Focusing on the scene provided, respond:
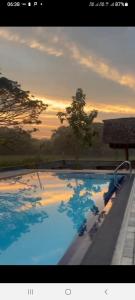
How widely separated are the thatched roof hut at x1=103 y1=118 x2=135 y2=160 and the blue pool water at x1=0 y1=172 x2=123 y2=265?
615cm

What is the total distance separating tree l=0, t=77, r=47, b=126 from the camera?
69.3ft

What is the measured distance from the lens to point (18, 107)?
71.7 ft

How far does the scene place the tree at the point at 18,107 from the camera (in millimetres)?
21109

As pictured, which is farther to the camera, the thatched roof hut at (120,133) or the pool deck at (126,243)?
the thatched roof hut at (120,133)

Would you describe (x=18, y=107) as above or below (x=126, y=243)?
above

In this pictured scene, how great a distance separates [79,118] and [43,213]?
1788cm

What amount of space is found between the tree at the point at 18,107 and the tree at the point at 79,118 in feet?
14.8
